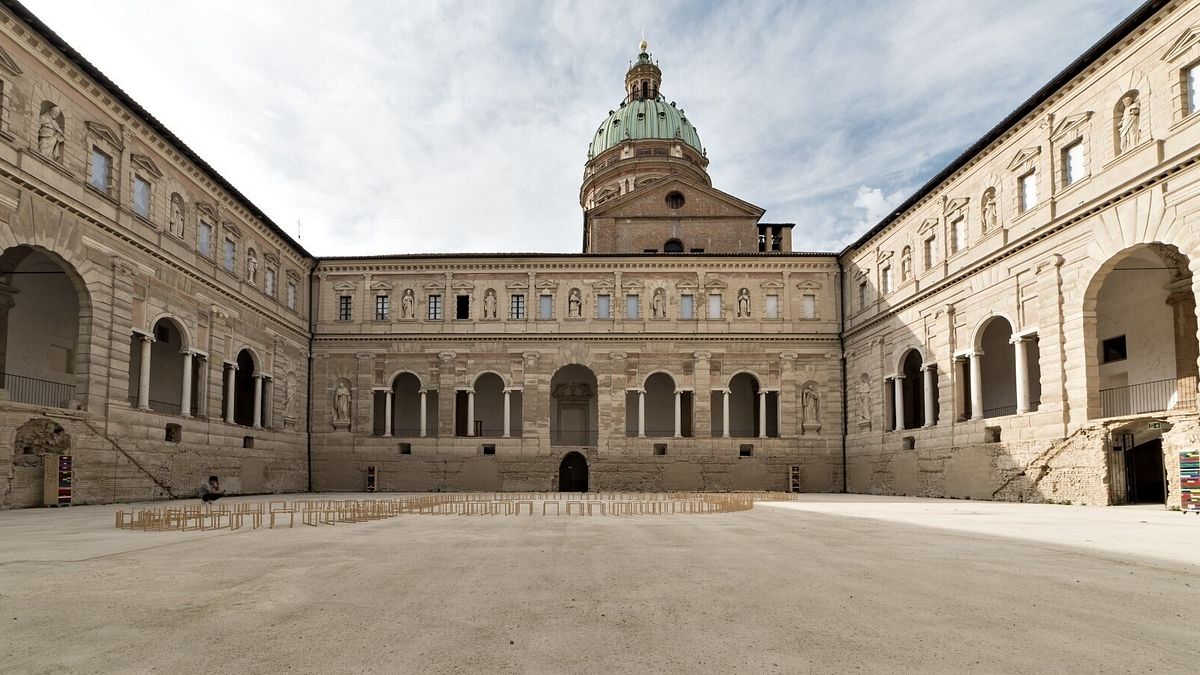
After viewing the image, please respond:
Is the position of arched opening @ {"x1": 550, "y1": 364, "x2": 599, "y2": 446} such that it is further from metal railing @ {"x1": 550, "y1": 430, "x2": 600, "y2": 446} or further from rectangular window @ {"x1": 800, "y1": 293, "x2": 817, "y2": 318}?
rectangular window @ {"x1": 800, "y1": 293, "x2": 817, "y2": 318}

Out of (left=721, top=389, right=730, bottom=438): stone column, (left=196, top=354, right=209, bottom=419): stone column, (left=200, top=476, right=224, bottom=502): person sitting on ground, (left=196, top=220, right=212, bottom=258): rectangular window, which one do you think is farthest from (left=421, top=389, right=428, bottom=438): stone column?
(left=200, top=476, right=224, bottom=502): person sitting on ground

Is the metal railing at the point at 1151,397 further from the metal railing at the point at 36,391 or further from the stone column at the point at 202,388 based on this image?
the metal railing at the point at 36,391

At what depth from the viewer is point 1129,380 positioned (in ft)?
97.9

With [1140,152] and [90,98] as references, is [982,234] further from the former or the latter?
[90,98]

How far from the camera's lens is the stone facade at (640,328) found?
24641mm

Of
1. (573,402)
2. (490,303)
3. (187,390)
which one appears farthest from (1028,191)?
(187,390)

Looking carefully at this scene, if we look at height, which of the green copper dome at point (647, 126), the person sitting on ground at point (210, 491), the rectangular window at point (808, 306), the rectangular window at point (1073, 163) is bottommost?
the person sitting on ground at point (210, 491)

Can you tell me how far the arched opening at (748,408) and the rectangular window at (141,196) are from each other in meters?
32.3

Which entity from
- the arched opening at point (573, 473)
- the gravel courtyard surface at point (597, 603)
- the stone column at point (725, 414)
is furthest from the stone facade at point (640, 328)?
the gravel courtyard surface at point (597, 603)

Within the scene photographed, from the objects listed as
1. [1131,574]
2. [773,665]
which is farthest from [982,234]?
[773,665]

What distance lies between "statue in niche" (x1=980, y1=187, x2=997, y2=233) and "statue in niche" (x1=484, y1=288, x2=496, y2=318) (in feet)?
90.3

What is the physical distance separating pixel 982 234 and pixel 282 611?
3166cm

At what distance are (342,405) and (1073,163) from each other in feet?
127

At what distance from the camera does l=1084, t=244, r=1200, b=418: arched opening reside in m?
25.8
